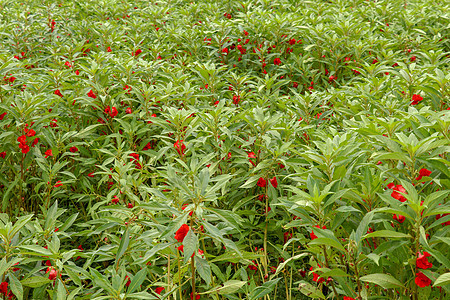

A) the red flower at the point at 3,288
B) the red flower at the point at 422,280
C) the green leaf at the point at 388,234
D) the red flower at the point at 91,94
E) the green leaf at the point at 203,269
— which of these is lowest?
the red flower at the point at 3,288

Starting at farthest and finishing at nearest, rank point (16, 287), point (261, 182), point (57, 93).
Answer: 1. point (57, 93)
2. point (261, 182)
3. point (16, 287)

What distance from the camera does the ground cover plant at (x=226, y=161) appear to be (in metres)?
1.72

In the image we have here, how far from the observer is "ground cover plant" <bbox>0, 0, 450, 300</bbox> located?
1.72m

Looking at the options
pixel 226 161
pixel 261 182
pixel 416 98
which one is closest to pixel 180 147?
pixel 226 161

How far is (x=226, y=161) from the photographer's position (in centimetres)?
265

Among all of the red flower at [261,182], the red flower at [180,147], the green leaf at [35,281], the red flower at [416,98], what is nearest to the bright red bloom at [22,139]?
the red flower at [180,147]

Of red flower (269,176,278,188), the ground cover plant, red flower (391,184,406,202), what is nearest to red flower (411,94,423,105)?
the ground cover plant

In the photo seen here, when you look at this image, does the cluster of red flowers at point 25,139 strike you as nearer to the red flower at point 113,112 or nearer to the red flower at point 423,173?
the red flower at point 113,112

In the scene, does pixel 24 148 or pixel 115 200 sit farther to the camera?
pixel 24 148

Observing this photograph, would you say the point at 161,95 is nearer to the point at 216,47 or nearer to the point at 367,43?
the point at 216,47

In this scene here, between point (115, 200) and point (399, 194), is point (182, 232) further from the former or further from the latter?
point (115, 200)

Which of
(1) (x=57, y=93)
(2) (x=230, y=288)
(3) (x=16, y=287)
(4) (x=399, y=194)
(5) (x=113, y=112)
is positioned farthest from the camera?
(1) (x=57, y=93)

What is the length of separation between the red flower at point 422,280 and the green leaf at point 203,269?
849 millimetres

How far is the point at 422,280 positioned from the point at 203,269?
2.95ft
